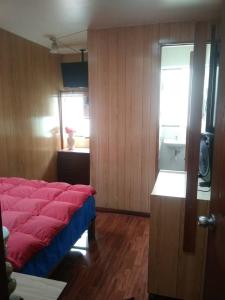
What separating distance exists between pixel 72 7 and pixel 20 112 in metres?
1.65

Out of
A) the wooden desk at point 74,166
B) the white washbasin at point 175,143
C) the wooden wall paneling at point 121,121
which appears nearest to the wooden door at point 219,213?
the wooden wall paneling at point 121,121

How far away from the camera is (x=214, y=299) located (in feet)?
3.36

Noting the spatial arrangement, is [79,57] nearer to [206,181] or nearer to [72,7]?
[72,7]

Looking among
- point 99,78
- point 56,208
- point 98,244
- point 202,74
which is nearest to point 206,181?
point 202,74

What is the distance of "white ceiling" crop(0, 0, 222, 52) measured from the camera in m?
2.50

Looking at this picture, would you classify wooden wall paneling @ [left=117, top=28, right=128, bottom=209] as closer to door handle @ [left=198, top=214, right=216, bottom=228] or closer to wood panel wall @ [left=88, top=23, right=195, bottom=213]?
Result: wood panel wall @ [left=88, top=23, right=195, bottom=213]

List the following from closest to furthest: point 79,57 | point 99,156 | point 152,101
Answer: point 152,101 < point 99,156 < point 79,57

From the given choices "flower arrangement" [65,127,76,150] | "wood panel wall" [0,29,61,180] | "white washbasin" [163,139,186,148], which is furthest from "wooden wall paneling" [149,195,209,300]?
"flower arrangement" [65,127,76,150]

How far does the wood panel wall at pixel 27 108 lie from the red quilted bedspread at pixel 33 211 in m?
0.77

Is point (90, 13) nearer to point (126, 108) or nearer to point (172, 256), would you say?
point (126, 108)

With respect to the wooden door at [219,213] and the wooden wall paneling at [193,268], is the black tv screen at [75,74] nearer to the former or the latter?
the wooden wall paneling at [193,268]

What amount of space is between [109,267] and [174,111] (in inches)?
123

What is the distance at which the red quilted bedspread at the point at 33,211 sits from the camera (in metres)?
1.64

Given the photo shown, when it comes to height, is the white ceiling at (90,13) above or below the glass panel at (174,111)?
above
